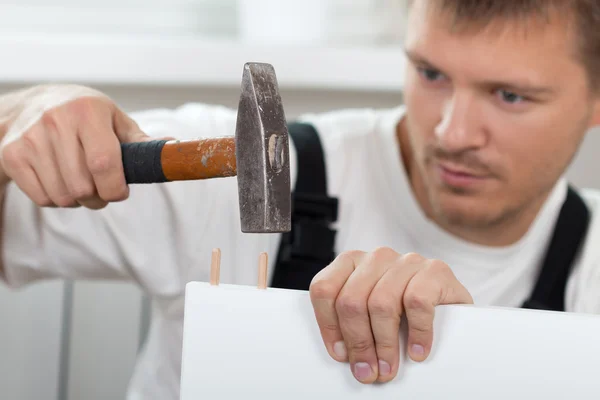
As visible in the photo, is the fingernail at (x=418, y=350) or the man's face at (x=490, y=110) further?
the man's face at (x=490, y=110)

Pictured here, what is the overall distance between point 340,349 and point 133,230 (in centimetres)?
48

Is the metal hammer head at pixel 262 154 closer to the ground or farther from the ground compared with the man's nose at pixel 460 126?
farther from the ground

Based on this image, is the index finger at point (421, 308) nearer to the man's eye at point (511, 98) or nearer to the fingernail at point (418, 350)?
the fingernail at point (418, 350)

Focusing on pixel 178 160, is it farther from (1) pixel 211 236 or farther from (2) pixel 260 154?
(1) pixel 211 236

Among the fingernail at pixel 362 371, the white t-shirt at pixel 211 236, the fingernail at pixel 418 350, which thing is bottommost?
the white t-shirt at pixel 211 236

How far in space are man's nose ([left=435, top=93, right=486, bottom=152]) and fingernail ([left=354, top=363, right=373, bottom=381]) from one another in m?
0.44

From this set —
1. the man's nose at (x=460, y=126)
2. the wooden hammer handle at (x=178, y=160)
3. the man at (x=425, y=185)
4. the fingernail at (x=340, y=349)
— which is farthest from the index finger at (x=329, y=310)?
the man's nose at (x=460, y=126)

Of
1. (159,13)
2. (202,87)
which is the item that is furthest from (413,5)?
(159,13)

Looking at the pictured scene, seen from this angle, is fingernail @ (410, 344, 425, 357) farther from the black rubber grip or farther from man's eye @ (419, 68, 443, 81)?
man's eye @ (419, 68, 443, 81)

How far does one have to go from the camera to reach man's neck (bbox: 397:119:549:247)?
3.67 feet

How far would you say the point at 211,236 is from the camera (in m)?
1.05

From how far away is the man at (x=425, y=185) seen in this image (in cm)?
92

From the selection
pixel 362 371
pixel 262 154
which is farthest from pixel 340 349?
pixel 262 154

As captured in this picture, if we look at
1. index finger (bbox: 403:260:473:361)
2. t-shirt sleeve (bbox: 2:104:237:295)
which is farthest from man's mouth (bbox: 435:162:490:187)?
index finger (bbox: 403:260:473:361)
